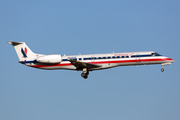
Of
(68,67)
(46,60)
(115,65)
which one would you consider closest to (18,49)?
(46,60)

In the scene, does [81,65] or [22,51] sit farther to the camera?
[22,51]

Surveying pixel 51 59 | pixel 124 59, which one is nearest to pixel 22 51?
pixel 51 59

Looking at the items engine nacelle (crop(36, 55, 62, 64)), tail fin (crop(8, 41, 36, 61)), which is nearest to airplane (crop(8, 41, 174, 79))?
engine nacelle (crop(36, 55, 62, 64))

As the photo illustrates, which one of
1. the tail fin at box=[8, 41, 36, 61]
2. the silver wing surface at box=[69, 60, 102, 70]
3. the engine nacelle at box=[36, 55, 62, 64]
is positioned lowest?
the silver wing surface at box=[69, 60, 102, 70]

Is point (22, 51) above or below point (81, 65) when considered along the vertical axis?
above

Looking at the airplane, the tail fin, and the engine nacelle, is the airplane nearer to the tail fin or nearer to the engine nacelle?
the engine nacelle

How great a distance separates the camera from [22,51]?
137ft

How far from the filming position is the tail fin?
41562 millimetres

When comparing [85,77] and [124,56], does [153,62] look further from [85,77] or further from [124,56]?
[85,77]

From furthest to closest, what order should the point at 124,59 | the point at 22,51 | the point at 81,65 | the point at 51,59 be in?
the point at 22,51 < the point at 51,59 < the point at 124,59 < the point at 81,65

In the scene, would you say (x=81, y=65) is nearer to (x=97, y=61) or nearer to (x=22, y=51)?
(x=97, y=61)

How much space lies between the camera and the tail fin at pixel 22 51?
41.6m

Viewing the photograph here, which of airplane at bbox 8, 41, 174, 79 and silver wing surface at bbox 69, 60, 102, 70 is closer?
silver wing surface at bbox 69, 60, 102, 70

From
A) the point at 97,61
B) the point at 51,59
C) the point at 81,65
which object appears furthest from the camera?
the point at 51,59
